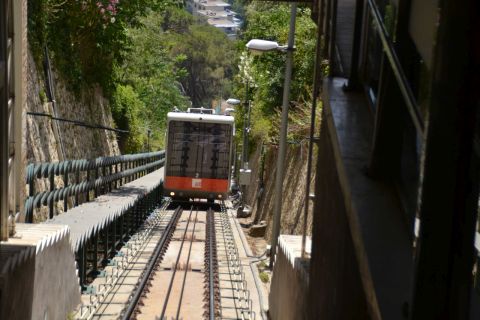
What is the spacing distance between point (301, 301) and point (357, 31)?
2.17m

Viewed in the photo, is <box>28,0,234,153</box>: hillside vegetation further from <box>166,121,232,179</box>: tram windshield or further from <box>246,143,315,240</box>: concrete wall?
<box>246,143,315,240</box>: concrete wall

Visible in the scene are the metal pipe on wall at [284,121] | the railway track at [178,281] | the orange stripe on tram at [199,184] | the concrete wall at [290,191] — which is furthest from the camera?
the orange stripe on tram at [199,184]

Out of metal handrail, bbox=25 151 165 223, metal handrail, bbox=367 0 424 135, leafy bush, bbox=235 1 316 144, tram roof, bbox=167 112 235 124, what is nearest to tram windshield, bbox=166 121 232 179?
tram roof, bbox=167 112 235 124

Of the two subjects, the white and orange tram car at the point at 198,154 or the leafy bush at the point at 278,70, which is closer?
the leafy bush at the point at 278,70

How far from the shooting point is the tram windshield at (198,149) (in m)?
27.0

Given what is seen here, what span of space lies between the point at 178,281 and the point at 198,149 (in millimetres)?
12351

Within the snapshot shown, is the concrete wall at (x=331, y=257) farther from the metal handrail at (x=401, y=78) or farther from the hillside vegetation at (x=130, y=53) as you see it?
the hillside vegetation at (x=130, y=53)

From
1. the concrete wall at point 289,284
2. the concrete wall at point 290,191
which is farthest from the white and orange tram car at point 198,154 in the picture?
the concrete wall at point 289,284

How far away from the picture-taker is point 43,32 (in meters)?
19.7

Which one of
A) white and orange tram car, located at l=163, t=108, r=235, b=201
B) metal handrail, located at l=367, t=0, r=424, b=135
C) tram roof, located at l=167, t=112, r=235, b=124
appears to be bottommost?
white and orange tram car, located at l=163, t=108, r=235, b=201

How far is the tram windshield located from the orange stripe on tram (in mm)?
137

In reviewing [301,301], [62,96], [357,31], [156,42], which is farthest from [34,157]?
[156,42]

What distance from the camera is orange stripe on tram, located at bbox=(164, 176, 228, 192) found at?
27.6m

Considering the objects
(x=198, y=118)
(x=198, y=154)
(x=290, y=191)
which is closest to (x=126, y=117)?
(x=198, y=154)
